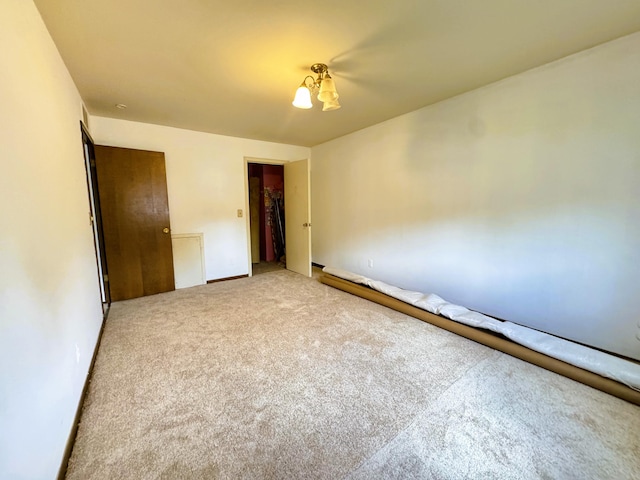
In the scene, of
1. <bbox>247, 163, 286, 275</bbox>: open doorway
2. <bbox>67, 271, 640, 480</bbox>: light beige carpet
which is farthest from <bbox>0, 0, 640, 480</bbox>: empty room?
<bbox>247, 163, 286, 275</bbox>: open doorway

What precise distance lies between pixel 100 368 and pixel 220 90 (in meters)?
2.60

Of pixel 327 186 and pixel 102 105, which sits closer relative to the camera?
pixel 102 105

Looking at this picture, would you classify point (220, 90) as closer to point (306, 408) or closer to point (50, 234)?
point (50, 234)

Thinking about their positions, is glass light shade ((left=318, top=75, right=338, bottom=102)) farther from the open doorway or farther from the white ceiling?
the open doorway

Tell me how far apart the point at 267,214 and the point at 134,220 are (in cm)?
265

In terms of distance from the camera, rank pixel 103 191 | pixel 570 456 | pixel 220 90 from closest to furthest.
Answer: pixel 570 456 < pixel 220 90 < pixel 103 191

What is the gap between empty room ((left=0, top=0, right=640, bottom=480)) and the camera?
124 centimetres

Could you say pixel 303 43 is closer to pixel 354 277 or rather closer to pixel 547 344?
pixel 354 277

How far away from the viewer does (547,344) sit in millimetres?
1983

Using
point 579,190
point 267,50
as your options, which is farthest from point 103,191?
point 579,190

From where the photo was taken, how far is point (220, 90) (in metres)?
2.50

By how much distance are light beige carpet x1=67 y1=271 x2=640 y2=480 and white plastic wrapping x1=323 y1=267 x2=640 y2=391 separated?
16 centimetres

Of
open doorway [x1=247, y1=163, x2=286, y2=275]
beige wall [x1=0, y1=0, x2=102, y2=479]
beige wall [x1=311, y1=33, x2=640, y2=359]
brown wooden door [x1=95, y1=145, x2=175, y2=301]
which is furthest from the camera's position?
open doorway [x1=247, y1=163, x2=286, y2=275]

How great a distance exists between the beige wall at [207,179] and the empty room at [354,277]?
2.7 inches
